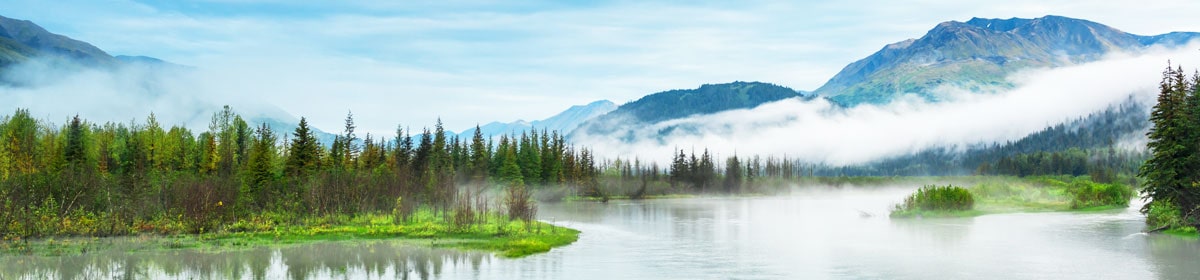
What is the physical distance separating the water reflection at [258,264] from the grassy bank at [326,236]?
2101mm

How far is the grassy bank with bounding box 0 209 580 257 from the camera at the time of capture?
1672 inches

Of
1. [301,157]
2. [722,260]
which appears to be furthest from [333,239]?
[301,157]

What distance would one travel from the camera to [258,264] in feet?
122

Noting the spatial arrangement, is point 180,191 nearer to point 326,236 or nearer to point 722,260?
point 326,236

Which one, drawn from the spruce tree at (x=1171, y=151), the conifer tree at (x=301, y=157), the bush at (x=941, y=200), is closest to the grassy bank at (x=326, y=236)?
the conifer tree at (x=301, y=157)

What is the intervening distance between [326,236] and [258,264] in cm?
1143

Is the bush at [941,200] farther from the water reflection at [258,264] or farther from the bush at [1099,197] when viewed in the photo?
the water reflection at [258,264]

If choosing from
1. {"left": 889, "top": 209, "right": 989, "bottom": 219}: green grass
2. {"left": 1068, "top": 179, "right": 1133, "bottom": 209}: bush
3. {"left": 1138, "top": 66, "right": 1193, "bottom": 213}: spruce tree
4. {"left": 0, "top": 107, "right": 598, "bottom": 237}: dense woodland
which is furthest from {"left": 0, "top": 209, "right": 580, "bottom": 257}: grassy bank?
{"left": 1068, "top": 179, "right": 1133, "bottom": 209}: bush

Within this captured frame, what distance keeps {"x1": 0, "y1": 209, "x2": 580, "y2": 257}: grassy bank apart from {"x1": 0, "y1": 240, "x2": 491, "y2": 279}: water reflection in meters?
2.10

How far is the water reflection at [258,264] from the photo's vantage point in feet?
111

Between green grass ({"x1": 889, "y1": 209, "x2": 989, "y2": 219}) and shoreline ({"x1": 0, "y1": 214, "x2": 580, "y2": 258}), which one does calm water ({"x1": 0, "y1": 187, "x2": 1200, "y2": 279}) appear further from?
green grass ({"x1": 889, "y1": 209, "x2": 989, "y2": 219})

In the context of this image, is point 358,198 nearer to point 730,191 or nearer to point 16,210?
point 16,210

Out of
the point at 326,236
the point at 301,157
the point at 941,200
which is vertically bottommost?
the point at 326,236

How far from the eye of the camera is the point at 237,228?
50.8 meters
